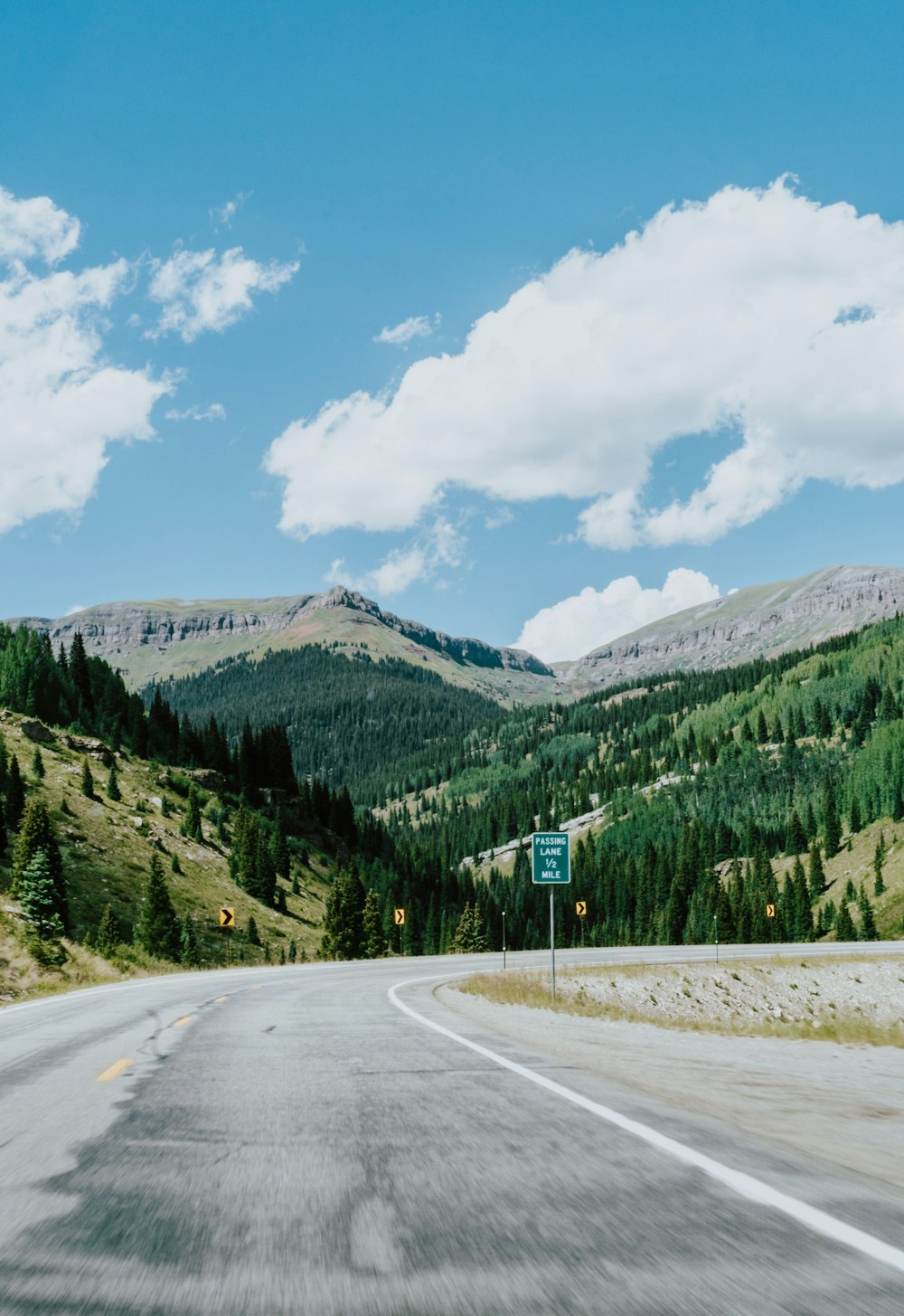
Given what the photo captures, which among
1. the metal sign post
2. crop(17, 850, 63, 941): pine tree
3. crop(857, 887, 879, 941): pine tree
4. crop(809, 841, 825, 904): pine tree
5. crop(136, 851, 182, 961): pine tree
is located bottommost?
crop(857, 887, 879, 941): pine tree

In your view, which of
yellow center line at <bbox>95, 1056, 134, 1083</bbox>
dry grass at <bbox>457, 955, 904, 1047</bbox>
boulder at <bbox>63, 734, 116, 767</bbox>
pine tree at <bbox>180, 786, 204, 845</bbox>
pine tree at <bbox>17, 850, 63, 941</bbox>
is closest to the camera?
yellow center line at <bbox>95, 1056, 134, 1083</bbox>

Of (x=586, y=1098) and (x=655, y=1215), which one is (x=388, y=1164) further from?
(x=586, y=1098)

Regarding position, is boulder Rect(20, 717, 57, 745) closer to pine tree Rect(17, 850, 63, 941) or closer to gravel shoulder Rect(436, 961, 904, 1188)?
pine tree Rect(17, 850, 63, 941)

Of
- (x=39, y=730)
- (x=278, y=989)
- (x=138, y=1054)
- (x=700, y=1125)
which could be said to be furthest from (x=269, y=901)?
(x=700, y=1125)

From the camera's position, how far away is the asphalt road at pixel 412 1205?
3238 mm

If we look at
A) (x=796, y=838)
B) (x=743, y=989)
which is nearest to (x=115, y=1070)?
(x=743, y=989)

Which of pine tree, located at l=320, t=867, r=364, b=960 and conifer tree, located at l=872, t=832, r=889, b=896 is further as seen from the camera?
conifer tree, located at l=872, t=832, r=889, b=896

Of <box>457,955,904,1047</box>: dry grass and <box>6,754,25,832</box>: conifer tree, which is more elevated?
<box>6,754,25,832</box>: conifer tree

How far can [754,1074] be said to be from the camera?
408 inches

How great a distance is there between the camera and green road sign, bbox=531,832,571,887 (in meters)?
23.9

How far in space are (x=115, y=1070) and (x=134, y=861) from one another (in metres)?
73.6

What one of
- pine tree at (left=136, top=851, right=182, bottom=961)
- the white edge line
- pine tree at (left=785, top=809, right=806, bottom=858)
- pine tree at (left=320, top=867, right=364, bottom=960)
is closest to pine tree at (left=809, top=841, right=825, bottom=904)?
pine tree at (left=785, top=809, right=806, bottom=858)

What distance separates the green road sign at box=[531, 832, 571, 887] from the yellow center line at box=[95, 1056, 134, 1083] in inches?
593

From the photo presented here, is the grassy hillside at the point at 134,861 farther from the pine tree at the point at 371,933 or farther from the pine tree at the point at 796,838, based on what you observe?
the pine tree at the point at 796,838
